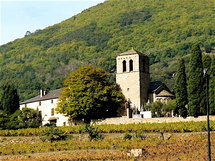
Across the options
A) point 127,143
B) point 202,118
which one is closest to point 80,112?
point 202,118

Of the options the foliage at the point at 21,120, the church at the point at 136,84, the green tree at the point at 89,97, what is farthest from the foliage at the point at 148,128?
the church at the point at 136,84

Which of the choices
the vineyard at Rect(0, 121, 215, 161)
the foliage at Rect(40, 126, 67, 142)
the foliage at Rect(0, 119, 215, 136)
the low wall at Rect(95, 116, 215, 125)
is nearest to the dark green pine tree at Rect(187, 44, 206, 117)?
the low wall at Rect(95, 116, 215, 125)

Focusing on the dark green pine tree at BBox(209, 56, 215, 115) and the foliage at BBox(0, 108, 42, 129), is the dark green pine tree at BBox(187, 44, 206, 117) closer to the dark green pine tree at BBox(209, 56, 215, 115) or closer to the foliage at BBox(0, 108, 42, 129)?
the dark green pine tree at BBox(209, 56, 215, 115)

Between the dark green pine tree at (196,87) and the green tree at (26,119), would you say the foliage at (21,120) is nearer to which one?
the green tree at (26,119)

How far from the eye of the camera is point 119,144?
42.7 m

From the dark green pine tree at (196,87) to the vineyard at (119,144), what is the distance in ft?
18.2

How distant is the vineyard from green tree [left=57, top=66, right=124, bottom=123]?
10.2 meters

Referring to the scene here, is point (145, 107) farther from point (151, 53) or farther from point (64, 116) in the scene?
point (151, 53)

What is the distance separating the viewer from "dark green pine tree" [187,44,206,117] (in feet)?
178

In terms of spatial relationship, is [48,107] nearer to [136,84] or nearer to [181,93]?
[136,84]

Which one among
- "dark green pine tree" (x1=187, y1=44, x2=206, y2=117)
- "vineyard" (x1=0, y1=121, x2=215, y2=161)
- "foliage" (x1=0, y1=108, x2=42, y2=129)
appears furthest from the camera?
"foliage" (x1=0, y1=108, x2=42, y2=129)

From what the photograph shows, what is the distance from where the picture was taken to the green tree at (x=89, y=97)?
2547 inches

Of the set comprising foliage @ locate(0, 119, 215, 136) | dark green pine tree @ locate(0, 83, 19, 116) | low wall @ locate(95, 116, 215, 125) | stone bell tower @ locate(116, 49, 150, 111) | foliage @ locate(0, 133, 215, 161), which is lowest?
foliage @ locate(0, 133, 215, 161)

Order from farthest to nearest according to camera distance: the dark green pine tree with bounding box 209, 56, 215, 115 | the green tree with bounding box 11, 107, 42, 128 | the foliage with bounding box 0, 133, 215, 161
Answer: the green tree with bounding box 11, 107, 42, 128, the dark green pine tree with bounding box 209, 56, 215, 115, the foliage with bounding box 0, 133, 215, 161
